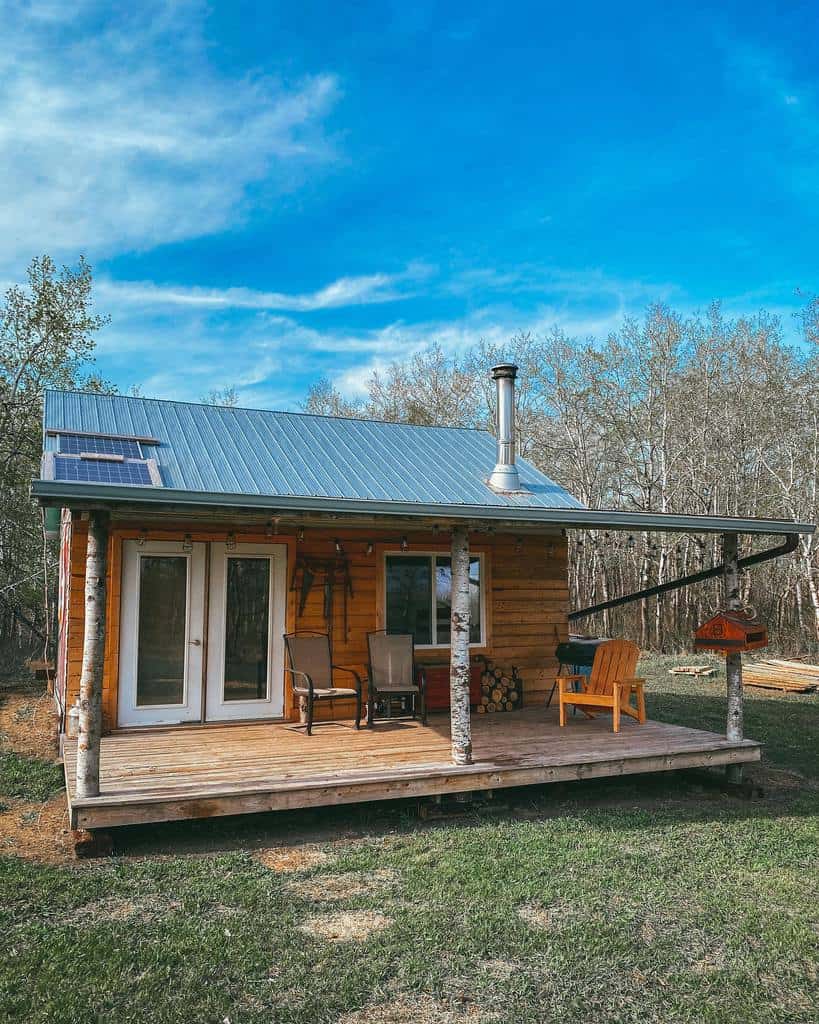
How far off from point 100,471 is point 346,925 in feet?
11.7

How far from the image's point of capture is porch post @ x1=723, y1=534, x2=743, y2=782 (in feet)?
22.7

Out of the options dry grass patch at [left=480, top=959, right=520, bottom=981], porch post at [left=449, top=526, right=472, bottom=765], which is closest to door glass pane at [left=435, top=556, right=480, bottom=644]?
porch post at [left=449, top=526, right=472, bottom=765]

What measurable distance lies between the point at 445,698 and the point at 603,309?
1940 cm

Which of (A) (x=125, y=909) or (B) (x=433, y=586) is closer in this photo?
(A) (x=125, y=909)

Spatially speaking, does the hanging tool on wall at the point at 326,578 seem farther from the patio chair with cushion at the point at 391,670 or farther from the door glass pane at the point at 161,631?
the door glass pane at the point at 161,631

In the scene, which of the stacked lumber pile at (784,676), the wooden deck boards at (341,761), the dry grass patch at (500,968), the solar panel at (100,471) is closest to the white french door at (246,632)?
the wooden deck boards at (341,761)

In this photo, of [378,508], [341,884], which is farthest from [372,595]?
[341,884]

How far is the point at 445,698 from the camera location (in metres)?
8.34

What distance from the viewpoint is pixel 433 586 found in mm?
8562

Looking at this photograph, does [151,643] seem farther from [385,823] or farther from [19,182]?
[19,182]

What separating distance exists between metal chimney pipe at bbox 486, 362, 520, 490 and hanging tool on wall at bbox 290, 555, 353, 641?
1.83 m

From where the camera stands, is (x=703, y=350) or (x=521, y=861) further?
(x=703, y=350)

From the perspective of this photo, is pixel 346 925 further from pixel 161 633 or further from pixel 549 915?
pixel 161 633

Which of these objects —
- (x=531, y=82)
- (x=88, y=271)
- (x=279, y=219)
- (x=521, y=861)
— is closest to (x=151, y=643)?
(x=521, y=861)
